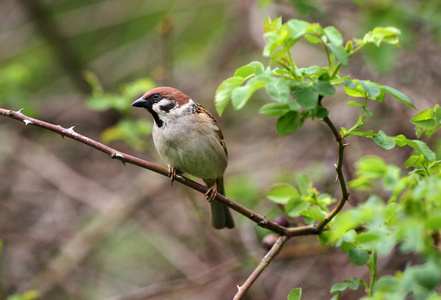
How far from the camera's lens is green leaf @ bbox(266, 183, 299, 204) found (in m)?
2.26

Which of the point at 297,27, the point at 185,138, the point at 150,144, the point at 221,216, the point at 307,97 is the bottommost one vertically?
the point at 150,144

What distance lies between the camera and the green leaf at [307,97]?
1.56 meters

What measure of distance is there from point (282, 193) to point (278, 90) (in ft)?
2.88

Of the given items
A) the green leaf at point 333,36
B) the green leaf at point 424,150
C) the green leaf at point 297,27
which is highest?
the green leaf at point 297,27

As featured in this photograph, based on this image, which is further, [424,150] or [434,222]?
[424,150]

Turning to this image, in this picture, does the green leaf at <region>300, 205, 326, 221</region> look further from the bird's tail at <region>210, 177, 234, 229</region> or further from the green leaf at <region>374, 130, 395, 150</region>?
the bird's tail at <region>210, 177, 234, 229</region>

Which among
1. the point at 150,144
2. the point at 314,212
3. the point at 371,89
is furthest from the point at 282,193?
the point at 150,144

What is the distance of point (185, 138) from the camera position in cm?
327

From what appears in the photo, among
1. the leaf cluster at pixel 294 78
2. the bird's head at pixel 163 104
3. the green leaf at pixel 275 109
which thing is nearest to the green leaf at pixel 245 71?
the leaf cluster at pixel 294 78

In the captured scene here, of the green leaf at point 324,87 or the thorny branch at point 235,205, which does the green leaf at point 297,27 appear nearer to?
the green leaf at point 324,87

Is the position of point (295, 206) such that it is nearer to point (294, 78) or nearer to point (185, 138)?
point (294, 78)

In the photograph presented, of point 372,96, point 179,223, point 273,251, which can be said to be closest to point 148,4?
point 179,223

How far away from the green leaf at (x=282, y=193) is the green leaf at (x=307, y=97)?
0.73m

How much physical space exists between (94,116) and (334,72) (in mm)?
4636
